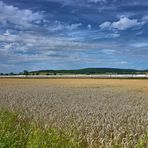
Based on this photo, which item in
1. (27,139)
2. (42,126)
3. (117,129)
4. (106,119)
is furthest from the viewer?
(106,119)

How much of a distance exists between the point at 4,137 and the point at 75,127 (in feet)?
11.3

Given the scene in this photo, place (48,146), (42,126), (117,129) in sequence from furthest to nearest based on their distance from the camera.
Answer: (42,126) < (117,129) < (48,146)

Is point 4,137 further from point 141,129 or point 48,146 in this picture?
point 141,129

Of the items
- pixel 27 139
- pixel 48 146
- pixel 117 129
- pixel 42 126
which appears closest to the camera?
pixel 48 146

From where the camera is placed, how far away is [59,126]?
12.9m

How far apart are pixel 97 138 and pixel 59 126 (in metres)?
2.42

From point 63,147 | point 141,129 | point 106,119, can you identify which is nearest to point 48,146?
point 63,147

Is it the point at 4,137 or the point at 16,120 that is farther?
the point at 16,120

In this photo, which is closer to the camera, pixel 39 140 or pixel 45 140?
pixel 39 140

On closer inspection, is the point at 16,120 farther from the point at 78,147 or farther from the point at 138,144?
the point at 138,144

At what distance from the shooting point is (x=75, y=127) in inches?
496

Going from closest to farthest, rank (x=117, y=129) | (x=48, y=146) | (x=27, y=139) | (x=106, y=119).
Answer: (x=48, y=146), (x=27, y=139), (x=117, y=129), (x=106, y=119)

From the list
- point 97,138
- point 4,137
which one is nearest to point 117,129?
point 97,138

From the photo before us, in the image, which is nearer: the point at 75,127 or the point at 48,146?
the point at 48,146
